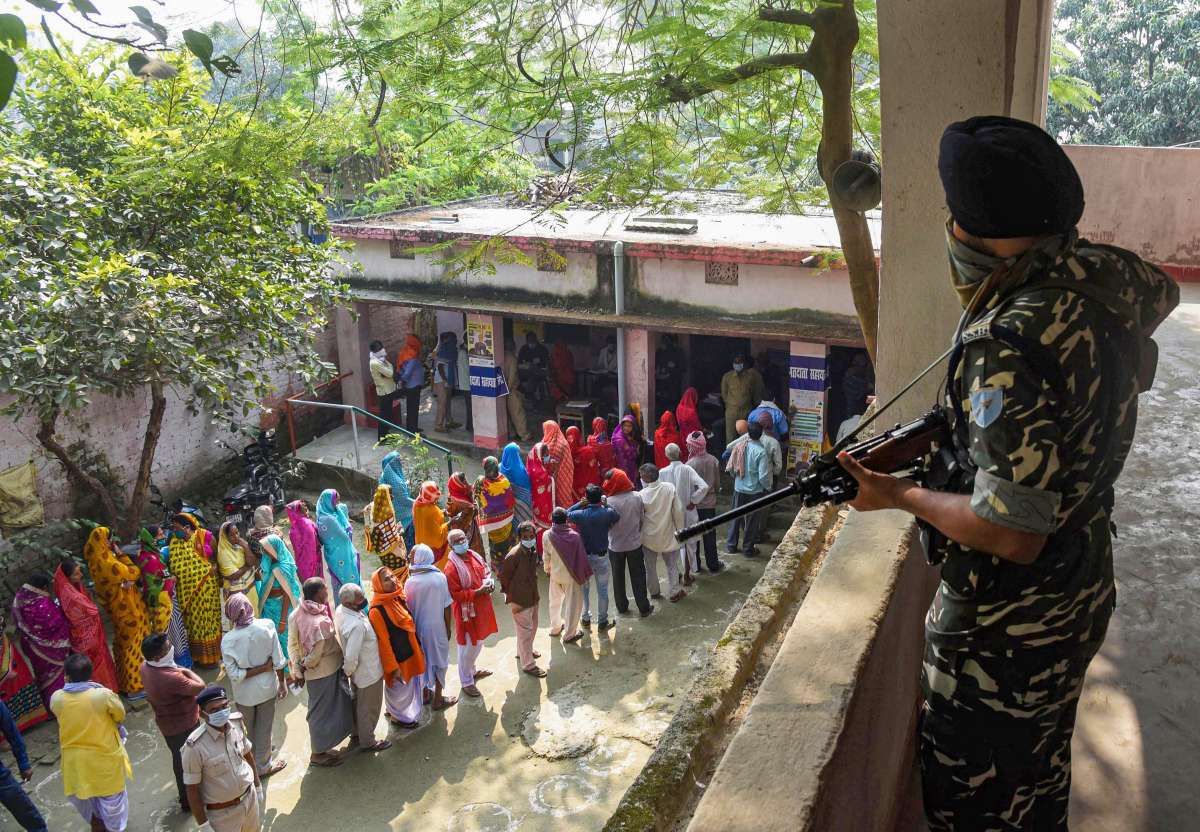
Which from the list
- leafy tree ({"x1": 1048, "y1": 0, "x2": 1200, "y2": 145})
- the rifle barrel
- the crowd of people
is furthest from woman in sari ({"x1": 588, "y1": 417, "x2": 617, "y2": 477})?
leafy tree ({"x1": 1048, "y1": 0, "x2": 1200, "y2": 145})

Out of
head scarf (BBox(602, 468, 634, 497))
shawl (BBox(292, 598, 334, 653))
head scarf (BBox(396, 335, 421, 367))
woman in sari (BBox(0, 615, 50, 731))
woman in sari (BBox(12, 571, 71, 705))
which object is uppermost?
head scarf (BBox(396, 335, 421, 367))

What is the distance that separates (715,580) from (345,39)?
6.12m

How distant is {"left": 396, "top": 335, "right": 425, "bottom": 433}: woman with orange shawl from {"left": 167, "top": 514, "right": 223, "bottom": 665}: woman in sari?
5567 mm

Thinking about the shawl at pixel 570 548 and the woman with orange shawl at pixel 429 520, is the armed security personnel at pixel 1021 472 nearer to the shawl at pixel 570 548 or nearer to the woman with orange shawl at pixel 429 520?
the shawl at pixel 570 548

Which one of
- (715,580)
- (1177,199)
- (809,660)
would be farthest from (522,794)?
(1177,199)

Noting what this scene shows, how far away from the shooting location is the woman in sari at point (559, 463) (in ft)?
33.2

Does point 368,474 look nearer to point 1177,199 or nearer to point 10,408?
point 10,408

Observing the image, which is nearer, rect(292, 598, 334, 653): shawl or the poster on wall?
rect(292, 598, 334, 653): shawl

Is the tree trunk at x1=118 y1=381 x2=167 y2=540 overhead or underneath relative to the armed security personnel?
underneath

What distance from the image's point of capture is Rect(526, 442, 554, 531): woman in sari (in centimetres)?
999

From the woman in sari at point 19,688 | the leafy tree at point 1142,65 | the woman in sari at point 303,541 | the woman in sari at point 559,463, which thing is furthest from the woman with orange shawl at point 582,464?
the leafy tree at point 1142,65

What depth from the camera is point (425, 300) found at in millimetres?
13117

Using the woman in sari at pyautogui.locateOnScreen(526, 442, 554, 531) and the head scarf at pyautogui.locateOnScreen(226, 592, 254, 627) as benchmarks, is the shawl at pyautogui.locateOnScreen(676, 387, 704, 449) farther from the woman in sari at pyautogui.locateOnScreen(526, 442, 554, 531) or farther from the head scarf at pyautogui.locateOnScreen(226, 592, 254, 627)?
the head scarf at pyautogui.locateOnScreen(226, 592, 254, 627)

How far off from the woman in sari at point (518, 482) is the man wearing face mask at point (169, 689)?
153 inches
